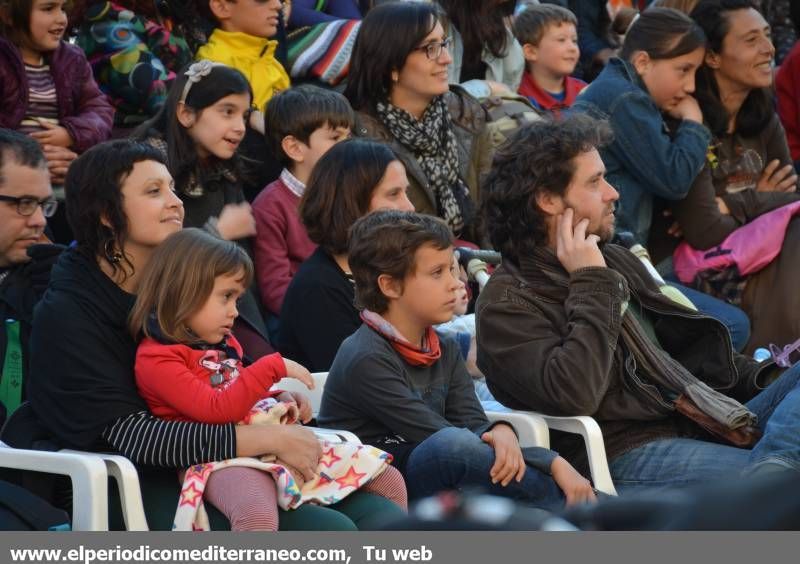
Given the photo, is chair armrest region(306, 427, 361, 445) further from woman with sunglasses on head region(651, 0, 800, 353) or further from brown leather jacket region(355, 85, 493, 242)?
woman with sunglasses on head region(651, 0, 800, 353)

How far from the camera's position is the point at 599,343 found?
4.21 metres

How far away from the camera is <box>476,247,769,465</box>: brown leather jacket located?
4.20 meters

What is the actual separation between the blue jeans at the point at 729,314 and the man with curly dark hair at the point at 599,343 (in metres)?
1.09

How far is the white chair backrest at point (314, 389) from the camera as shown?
4406mm

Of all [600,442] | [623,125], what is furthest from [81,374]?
[623,125]

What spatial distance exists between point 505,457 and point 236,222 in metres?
1.80

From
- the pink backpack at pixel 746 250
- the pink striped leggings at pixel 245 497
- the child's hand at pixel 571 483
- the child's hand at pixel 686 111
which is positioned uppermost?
the child's hand at pixel 686 111

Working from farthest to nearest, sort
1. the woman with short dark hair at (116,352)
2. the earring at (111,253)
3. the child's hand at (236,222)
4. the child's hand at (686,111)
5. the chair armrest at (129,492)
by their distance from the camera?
the child's hand at (686,111)
the child's hand at (236,222)
the earring at (111,253)
the woman with short dark hair at (116,352)
the chair armrest at (129,492)

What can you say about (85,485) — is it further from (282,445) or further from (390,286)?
(390,286)

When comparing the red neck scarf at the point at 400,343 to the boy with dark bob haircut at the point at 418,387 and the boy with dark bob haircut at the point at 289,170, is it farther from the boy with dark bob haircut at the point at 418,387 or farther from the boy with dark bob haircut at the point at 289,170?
the boy with dark bob haircut at the point at 289,170

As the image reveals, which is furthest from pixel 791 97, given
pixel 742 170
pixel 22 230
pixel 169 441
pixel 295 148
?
pixel 169 441

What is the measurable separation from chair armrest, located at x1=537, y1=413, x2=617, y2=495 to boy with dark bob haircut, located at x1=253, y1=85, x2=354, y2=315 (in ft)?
4.74

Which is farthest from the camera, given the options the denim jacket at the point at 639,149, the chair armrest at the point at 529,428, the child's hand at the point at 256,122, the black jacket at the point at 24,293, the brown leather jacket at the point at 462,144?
the denim jacket at the point at 639,149

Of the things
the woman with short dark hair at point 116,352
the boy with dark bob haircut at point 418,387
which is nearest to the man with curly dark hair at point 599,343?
the boy with dark bob haircut at point 418,387
